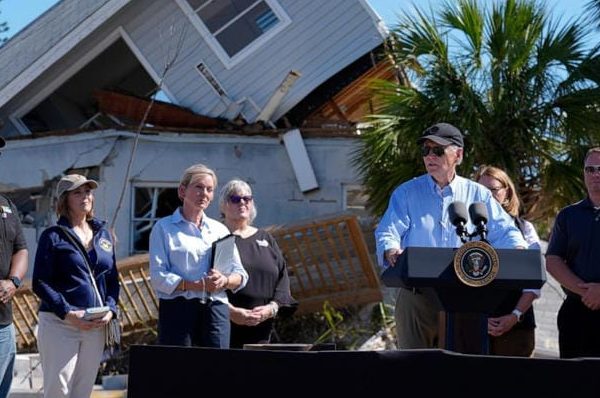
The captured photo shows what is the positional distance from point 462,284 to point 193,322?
231 cm

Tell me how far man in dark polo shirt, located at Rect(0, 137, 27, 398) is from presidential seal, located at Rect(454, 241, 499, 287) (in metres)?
2.79

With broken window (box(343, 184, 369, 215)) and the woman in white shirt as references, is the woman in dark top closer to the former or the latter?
the woman in white shirt

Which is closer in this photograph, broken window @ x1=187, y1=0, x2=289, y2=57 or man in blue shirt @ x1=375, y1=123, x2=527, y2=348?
man in blue shirt @ x1=375, y1=123, x2=527, y2=348

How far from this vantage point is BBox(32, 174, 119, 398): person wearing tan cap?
588 centimetres

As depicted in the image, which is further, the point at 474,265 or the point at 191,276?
the point at 191,276

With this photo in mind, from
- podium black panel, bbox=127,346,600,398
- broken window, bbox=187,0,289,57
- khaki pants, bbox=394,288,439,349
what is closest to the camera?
podium black panel, bbox=127,346,600,398

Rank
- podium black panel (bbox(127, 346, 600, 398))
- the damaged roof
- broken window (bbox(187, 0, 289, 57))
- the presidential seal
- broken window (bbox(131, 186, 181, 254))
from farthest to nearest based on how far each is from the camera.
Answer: broken window (bbox(187, 0, 289, 57)), the damaged roof, broken window (bbox(131, 186, 181, 254)), the presidential seal, podium black panel (bbox(127, 346, 600, 398))

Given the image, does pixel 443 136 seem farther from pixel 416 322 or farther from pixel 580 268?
pixel 580 268

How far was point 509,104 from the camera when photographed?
425 inches

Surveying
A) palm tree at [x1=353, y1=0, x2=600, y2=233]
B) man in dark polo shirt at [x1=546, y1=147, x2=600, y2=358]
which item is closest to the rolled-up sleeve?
man in dark polo shirt at [x1=546, y1=147, x2=600, y2=358]

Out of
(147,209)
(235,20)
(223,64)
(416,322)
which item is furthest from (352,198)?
(416,322)

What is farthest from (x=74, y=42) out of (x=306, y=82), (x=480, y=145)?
(x=480, y=145)

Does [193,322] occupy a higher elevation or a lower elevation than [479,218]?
higher

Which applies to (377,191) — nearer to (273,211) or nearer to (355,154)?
(355,154)
